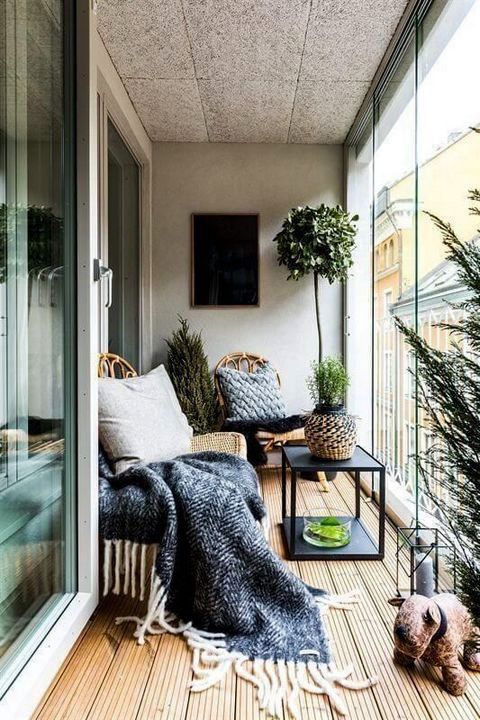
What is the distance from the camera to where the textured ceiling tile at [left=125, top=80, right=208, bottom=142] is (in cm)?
314

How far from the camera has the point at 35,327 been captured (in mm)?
1473

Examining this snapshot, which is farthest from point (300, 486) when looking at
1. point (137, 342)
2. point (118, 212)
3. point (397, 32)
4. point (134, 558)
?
point (397, 32)

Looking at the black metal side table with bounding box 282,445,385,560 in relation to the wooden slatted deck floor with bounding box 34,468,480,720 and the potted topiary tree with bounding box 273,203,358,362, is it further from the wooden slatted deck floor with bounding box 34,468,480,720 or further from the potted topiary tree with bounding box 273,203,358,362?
the potted topiary tree with bounding box 273,203,358,362

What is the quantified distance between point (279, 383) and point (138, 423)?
2013 millimetres

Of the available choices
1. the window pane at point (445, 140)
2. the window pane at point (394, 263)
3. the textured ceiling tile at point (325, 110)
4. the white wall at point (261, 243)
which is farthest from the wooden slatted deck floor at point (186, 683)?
the textured ceiling tile at point (325, 110)

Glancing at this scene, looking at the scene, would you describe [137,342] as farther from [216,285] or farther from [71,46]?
[71,46]

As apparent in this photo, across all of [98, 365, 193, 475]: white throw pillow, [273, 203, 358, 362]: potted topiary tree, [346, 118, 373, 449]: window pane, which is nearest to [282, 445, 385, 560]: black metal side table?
[98, 365, 193, 475]: white throw pillow

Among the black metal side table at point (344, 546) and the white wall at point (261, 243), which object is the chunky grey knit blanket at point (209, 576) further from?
the white wall at point (261, 243)

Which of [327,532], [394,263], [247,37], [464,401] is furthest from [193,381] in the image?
[464,401]

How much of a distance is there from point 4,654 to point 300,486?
241cm

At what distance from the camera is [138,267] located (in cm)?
388

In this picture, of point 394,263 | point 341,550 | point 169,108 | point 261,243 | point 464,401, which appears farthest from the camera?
point 261,243

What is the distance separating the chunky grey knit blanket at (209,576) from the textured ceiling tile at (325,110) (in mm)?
2538

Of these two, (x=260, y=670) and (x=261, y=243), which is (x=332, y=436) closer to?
(x=260, y=670)
